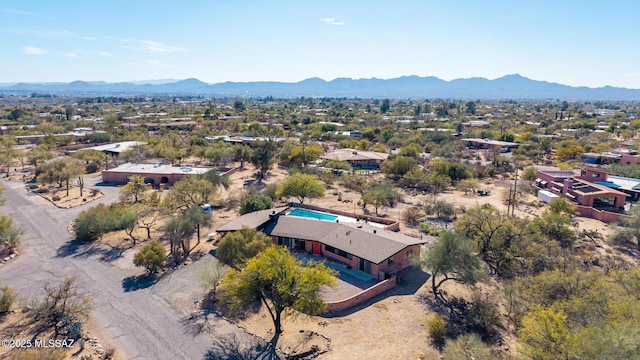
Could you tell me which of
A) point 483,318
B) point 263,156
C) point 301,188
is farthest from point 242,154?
point 483,318

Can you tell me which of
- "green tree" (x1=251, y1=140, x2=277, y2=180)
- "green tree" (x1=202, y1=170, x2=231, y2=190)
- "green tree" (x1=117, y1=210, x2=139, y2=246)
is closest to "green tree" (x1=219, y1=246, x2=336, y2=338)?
"green tree" (x1=117, y1=210, x2=139, y2=246)

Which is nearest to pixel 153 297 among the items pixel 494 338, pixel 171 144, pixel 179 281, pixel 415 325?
pixel 179 281

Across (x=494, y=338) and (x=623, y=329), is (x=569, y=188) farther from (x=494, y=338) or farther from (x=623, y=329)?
(x=623, y=329)

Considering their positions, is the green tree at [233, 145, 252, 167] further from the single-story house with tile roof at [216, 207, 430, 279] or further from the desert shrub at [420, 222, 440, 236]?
the desert shrub at [420, 222, 440, 236]

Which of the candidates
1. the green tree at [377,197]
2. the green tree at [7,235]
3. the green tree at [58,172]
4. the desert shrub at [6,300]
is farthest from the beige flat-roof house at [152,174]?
the desert shrub at [6,300]

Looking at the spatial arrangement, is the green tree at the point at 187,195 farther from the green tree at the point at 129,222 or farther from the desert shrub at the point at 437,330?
the desert shrub at the point at 437,330

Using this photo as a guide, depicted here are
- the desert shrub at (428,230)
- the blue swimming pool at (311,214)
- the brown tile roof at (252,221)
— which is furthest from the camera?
the blue swimming pool at (311,214)

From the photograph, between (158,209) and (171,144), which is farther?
(171,144)
